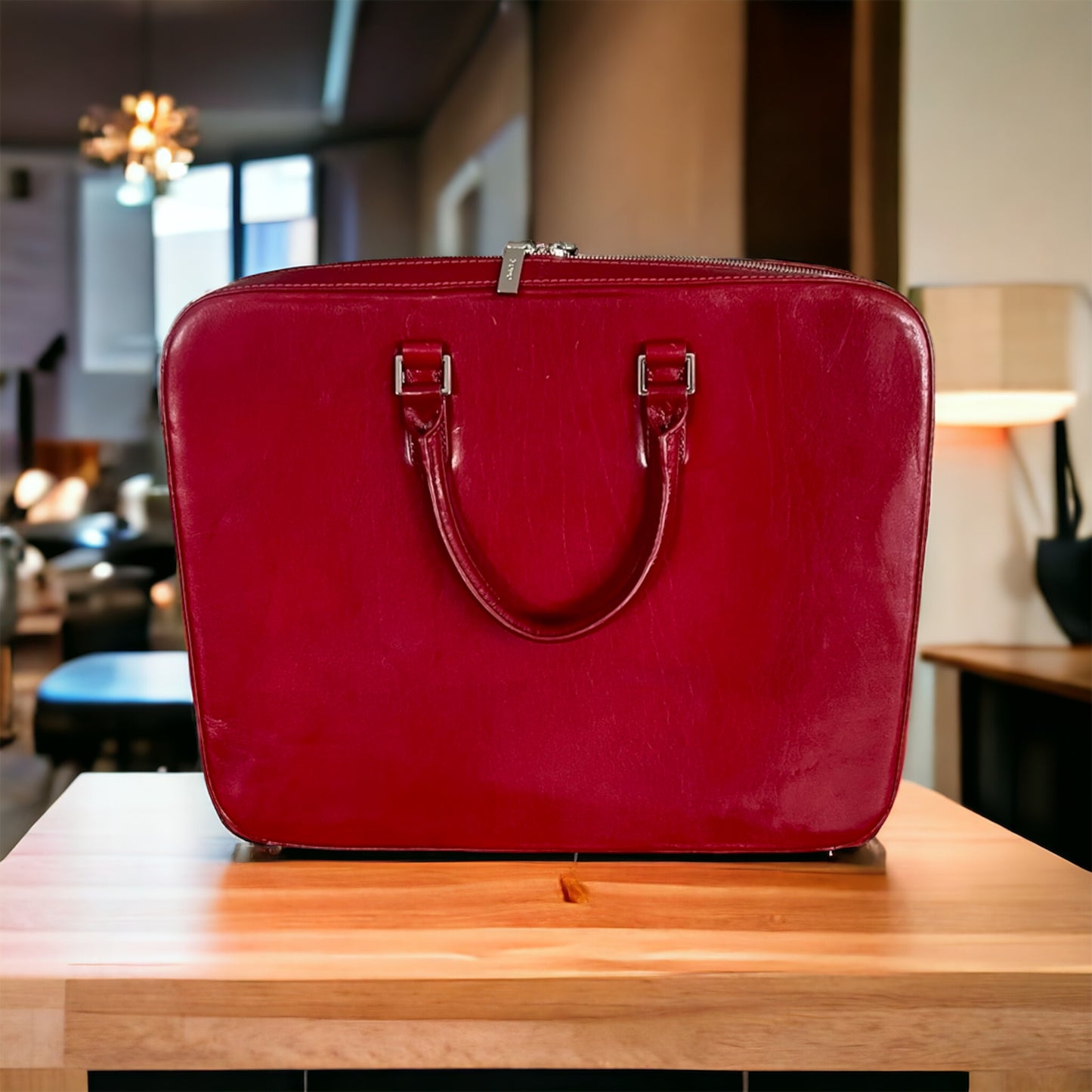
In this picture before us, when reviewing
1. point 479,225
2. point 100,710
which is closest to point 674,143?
point 479,225

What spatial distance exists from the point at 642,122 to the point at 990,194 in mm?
566

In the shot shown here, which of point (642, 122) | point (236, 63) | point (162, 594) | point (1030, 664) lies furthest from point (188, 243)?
point (1030, 664)

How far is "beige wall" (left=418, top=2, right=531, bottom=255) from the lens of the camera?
1.80 m

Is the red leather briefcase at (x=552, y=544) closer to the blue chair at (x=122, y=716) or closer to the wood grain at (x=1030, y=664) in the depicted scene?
the wood grain at (x=1030, y=664)

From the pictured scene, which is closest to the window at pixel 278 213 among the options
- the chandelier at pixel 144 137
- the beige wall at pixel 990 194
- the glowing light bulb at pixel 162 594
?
the chandelier at pixel 144 137

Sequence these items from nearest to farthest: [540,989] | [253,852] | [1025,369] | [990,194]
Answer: [540,989]
[253,852]
[1025,369]
[990,194]

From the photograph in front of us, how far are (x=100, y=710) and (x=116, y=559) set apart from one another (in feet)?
1.52

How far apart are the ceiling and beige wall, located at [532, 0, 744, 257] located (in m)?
0.16

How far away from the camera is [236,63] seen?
72.6 inches

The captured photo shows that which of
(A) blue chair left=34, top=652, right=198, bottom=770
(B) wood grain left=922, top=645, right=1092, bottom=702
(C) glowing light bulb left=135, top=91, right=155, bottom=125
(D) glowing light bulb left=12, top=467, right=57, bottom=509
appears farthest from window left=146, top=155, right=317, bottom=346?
(B) wood grain left=922, top=645, right=1092, bottom=702

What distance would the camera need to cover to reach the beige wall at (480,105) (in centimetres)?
180

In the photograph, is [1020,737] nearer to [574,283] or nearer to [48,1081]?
[574,283]

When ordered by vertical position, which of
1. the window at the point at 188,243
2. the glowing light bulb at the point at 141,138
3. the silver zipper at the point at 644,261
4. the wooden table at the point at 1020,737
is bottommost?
the wooden table at the point at 1020,737

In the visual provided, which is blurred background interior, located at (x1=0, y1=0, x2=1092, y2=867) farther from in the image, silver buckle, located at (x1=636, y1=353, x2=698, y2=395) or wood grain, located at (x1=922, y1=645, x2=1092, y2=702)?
silver buckle, located at (x1=636, y1=353, x2=698, y2=395)
